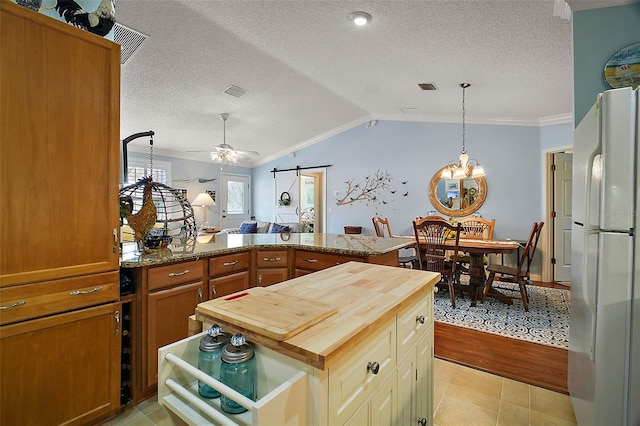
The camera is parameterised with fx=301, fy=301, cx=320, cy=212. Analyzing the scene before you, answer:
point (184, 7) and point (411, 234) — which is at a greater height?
point (184, 7)

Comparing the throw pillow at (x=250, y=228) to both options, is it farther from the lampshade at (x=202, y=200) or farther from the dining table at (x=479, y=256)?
the dining table at (x=479, y=256)

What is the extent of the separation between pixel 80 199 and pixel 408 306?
64.7 inches

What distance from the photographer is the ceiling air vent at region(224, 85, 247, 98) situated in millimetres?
4291

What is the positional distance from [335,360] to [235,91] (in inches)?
173

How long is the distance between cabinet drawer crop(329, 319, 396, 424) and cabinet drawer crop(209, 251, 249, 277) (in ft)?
5.07

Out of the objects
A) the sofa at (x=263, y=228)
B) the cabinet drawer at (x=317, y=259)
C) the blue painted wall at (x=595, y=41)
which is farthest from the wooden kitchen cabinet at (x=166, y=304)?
Result: the sofa at (x=263, y=228)

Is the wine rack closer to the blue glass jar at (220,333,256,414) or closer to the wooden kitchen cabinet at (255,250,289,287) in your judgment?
the wooden kitchen cabinet at (255,250,289,287)

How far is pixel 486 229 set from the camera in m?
4.93

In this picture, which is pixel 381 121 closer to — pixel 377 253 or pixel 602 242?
pixel 377 253

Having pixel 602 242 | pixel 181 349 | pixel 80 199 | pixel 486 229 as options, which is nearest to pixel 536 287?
pixel 486 229

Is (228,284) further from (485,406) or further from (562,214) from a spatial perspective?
(562,214)

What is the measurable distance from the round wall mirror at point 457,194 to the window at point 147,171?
557cm

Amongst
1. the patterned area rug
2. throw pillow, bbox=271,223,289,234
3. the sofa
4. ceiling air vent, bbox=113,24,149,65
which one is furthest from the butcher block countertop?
the sofa

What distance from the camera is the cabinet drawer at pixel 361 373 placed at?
2.55 feet
